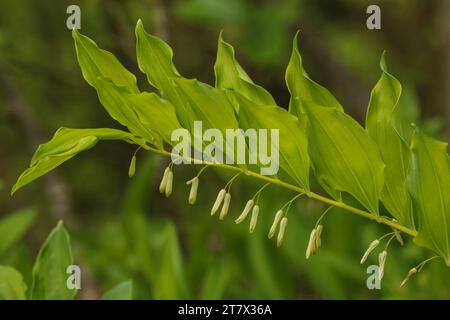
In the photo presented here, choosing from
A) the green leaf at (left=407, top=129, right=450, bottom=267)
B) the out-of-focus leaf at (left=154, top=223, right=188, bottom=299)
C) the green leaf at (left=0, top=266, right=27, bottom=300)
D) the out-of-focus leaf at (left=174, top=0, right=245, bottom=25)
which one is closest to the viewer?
the green leaf at (left=407, top=129, right=450, bottom=267)

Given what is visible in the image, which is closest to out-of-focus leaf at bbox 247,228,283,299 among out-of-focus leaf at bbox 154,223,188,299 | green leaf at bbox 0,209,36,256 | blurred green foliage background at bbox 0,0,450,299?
blurred green foliage background at bbox 0,0,450,299

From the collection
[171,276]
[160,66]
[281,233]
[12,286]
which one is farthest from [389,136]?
[171,276]

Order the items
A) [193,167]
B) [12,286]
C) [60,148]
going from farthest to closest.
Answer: [193,167] < [12,286] < [60,148]

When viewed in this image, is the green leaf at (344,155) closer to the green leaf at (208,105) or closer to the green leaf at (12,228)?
the green leaf at (208,105)

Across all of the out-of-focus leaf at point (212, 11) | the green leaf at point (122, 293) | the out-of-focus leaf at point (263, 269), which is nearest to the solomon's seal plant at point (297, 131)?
the green leaf at point (122, 293)

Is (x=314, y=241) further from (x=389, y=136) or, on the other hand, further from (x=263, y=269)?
(x=263, y=269)

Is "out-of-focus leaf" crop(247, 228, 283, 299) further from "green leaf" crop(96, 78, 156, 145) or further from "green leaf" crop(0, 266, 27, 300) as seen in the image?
"green leaf" crop(96, 78, 156, 145)
